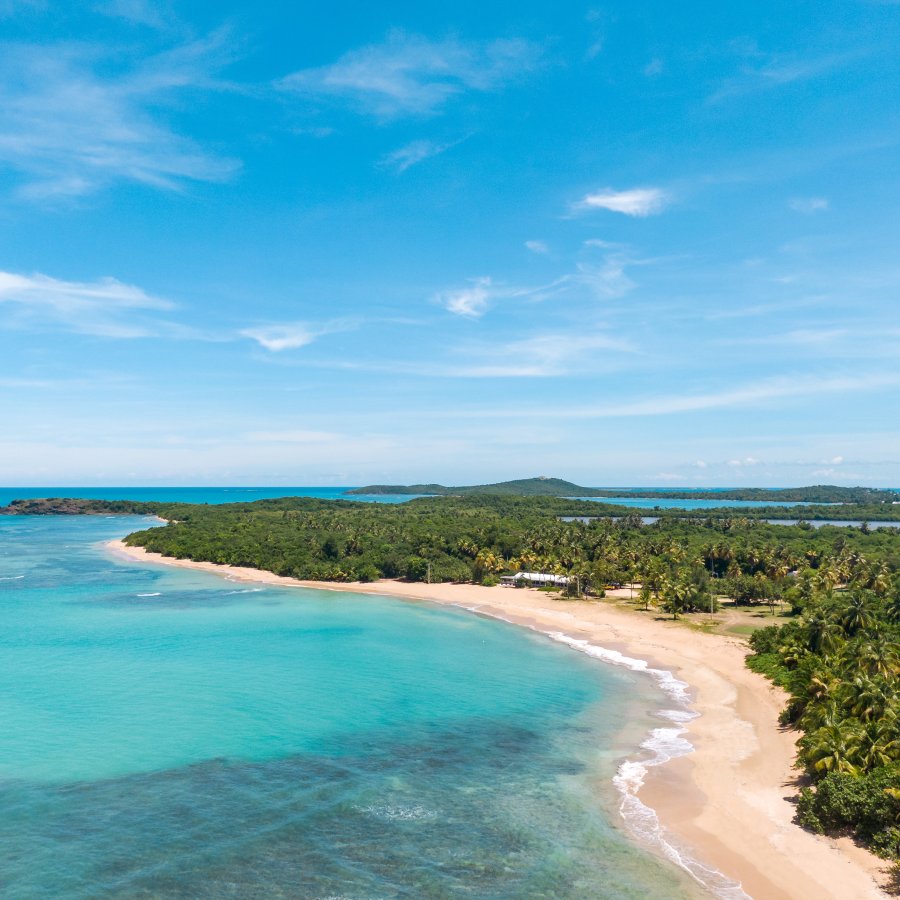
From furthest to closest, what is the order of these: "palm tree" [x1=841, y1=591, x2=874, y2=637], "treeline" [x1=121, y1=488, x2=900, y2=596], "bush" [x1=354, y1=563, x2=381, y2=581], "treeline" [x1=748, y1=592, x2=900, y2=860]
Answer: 1. "bush" [x1=354, y1=563, x2=381, y2=581]
2. "treeline" [x1=121, y1=488, x2=900, y2=596]
3. "palm tree" [x1=841, y1=591, x2=874, y2=637]
4. "treeline" [x1=748, y1=592, x2=900, y2=860]

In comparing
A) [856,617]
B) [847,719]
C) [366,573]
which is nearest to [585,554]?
[366,573]

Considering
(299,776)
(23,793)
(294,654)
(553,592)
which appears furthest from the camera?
(553,592)

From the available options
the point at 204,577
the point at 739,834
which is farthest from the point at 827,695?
the point at 204,577

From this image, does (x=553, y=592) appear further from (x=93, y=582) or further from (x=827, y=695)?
(x=93, y=582)

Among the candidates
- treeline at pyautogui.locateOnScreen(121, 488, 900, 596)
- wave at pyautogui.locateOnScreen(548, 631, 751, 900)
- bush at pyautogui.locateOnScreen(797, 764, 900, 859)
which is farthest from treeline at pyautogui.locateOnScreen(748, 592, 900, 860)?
treeline at pyautogui.locateOnScreen(121, 488, 900, 596)

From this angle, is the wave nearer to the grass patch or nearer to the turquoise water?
the turquoise water

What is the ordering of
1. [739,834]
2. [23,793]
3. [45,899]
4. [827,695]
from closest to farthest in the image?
[45,899]
[739,834]
[23,793]
[827,695]

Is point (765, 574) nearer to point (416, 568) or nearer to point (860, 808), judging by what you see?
point (416, 568)
